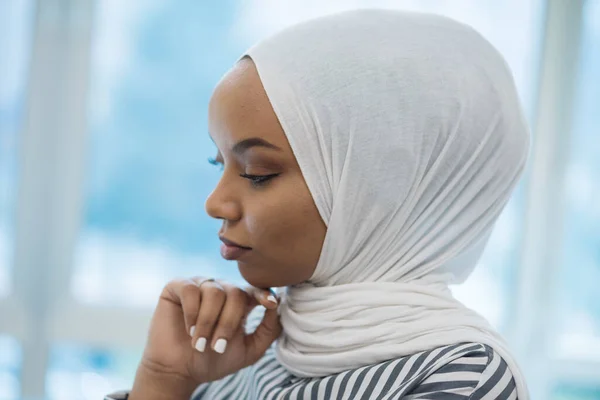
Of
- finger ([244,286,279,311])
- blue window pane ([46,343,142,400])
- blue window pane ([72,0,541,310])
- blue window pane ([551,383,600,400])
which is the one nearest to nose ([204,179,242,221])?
finger ([244,286,279,311])

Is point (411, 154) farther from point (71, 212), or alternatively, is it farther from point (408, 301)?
point (71, 212)

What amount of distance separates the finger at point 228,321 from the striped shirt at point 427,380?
0.09 metres

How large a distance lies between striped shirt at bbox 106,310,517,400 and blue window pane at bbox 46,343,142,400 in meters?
1.50

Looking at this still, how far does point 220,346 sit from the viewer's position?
86cm

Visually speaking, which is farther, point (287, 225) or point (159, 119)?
point (159, 119)

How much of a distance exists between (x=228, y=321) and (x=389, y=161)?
0.29 meters

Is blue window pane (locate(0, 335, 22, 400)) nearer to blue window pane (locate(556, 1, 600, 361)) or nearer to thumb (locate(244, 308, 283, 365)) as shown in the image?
thumb (locate(244, 308, 283, 365))

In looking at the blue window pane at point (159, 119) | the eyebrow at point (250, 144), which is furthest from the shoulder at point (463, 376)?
the blue window pane at point (159, 119)

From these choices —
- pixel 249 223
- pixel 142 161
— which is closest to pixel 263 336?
pixel 249 223

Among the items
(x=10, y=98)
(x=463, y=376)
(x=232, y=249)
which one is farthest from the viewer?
(x=10, y=98)

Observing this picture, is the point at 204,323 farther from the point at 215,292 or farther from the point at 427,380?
the point at 427,380

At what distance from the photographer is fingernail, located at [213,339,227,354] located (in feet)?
2.83

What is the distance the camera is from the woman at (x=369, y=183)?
780 mm

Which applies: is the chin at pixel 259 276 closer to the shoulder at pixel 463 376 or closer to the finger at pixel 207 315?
the finger at pixel 207 315
